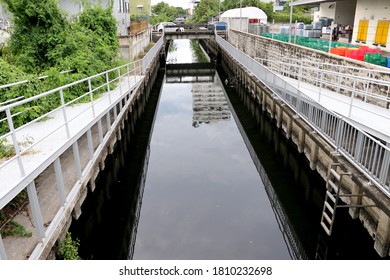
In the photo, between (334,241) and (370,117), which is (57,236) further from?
(370,117)

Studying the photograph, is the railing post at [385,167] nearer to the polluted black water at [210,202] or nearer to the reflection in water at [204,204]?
the polluted black water at [210,202]

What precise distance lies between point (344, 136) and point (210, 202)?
4.23 m

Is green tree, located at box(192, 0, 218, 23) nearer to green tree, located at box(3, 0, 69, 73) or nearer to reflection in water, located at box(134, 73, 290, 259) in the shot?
reflection in water, located at box(134, 73, 290, 259)

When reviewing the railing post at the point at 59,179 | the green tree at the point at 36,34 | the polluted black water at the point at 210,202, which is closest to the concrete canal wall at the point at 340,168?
the polluted black water at the point at 210,202

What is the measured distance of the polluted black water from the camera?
8.00 metres

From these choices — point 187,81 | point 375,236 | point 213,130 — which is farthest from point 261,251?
point 187,81

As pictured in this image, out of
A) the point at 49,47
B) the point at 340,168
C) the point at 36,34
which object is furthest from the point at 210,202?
the point at 36,34

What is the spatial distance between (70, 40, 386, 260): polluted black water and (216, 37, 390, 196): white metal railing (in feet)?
5.92

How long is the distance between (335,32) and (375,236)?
84.6 feet

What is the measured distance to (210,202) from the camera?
9.95 metres

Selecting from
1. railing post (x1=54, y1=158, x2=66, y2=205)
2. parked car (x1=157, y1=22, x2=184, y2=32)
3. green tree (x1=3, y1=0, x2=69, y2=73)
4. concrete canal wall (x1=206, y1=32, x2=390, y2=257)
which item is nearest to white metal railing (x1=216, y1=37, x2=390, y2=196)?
concrete canal wall (x1=206, y1=32, x2=390, y2=257)

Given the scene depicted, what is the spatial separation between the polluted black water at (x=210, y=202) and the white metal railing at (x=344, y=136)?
5.92 feet

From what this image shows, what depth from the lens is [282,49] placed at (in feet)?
64.0

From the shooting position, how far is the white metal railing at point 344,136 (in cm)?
646
